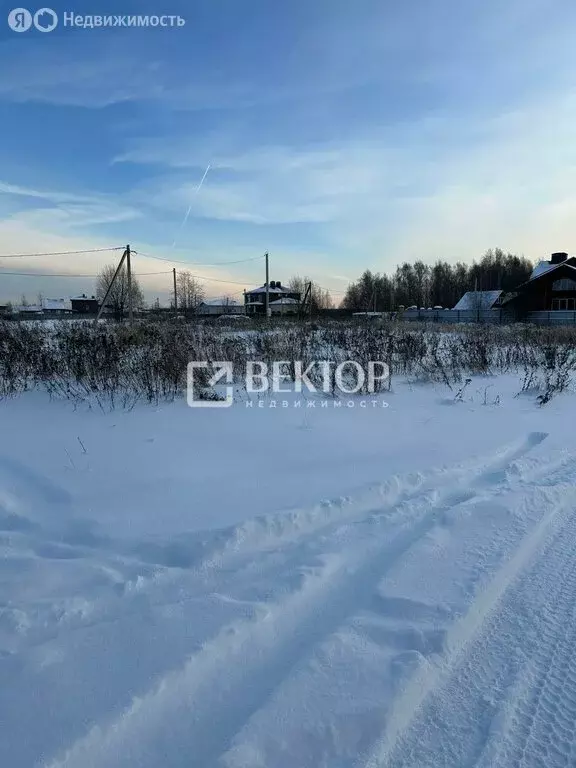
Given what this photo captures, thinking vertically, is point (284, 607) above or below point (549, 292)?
below

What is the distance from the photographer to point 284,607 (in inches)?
91.0

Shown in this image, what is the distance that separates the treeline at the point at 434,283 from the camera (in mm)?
68375

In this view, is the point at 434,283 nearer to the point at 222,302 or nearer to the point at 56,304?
the point at 222,302

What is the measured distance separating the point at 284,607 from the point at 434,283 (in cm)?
7565

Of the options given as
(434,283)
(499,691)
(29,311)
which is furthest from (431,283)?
(499,691)

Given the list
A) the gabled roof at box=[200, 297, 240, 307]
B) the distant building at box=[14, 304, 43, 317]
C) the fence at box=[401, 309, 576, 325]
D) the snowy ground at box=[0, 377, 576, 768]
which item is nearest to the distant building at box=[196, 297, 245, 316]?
the gabled roof at box=[200, 297, 240, 307]

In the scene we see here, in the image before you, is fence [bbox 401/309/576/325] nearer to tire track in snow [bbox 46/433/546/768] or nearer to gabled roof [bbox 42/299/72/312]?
tire track in snow [bbox 46/433/546/768]

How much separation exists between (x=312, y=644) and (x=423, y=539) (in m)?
1.16

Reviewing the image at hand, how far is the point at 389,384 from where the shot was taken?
24.4 ft

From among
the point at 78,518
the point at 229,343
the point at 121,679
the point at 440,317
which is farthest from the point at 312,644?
the point at 440,317

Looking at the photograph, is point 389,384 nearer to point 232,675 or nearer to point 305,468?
point 305,468

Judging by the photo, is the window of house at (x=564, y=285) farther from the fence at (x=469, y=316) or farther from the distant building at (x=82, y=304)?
the distant building at (x=82, y=304)

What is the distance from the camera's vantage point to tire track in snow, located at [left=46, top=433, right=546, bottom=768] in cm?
158

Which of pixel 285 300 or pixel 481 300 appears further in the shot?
pixel 285 300
